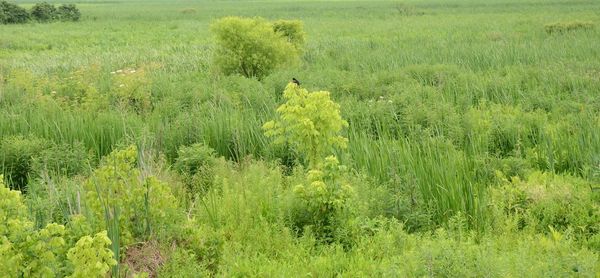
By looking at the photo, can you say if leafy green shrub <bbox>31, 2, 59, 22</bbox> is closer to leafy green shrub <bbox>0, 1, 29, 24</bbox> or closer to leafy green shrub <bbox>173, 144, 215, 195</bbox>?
leafy green shrub <bbox>0, 1, 29, 24</bbox>

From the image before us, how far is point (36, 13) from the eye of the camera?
124 feet

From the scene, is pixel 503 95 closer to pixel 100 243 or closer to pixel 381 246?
pixel 381 246

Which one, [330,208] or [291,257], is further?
[330,208]

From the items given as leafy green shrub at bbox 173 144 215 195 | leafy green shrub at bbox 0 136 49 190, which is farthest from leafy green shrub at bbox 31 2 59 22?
leafy green shrub at bbox 173 144 215 195

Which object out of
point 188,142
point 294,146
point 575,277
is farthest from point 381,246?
point 188,142

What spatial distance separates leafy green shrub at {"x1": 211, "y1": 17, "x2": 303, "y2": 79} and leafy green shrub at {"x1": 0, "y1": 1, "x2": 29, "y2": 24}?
1053 inches

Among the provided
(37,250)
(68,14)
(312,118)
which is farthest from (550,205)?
(68,14)

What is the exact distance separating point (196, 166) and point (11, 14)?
33752mm

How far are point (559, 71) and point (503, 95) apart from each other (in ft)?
6.54

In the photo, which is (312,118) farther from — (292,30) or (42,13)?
(42,13)

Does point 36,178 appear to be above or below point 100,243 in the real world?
below

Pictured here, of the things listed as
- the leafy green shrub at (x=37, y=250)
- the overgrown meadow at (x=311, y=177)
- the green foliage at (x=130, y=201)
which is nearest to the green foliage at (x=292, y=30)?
the overgrown meadow at (x=311, y=177)

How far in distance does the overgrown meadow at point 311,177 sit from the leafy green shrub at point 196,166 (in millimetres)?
31

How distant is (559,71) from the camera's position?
35.3 feet
